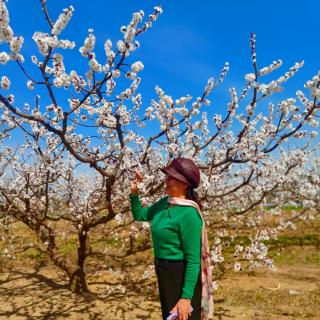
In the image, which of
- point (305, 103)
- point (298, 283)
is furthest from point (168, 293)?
point (298, 283)

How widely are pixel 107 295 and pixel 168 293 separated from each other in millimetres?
4514

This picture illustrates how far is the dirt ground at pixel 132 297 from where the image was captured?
258 inches

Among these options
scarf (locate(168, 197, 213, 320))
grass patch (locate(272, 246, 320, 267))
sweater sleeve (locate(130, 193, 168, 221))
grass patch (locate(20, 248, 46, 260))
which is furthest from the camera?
grass patch (locate(20, 248, 46, 260))

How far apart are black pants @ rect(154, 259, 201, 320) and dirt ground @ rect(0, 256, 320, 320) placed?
3233 millimetres

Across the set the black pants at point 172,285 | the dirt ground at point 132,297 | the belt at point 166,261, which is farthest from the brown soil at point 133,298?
the belt at point 166,261

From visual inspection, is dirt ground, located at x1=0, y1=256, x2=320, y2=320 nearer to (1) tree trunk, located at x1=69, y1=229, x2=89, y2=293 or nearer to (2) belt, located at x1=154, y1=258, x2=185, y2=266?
(1) tree trunk, located at x1=69, y1=229, x2=89, y2=293

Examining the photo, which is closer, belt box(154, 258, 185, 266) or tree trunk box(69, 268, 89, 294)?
belt box(154, 258, 185, 266)

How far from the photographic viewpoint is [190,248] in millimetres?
3172

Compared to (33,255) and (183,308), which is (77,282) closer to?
(33,255)

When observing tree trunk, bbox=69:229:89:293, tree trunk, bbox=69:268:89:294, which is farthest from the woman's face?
tree trunk, bbox=69:268:89:294

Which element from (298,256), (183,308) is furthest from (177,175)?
(298,256)

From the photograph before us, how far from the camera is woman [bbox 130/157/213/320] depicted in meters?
3.19

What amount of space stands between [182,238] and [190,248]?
3.6 inches

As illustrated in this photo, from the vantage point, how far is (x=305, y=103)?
218 inches
